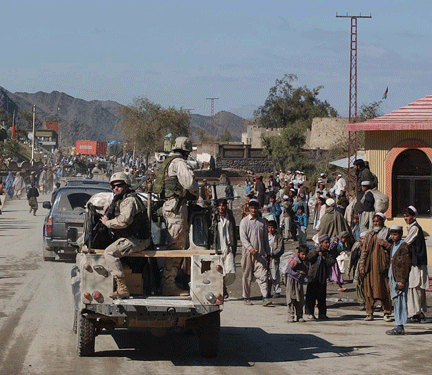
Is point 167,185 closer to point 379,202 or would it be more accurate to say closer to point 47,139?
point 379,202

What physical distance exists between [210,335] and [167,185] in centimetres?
184

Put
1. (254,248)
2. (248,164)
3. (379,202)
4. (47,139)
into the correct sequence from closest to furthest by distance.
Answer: (254,248), (379,202), (248,164), (47,139)

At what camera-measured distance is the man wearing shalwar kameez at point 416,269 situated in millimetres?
13562

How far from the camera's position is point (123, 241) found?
10.5 meters

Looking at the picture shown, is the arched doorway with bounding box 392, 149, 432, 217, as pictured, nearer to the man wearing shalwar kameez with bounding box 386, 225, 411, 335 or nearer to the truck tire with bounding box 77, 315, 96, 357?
the man wearing shalwar kameez with bounding box 386, 225, 411, 335

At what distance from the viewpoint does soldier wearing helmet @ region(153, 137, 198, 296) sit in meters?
10.9

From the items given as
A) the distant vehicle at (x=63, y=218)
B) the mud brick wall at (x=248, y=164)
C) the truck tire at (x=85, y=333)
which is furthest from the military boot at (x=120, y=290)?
the mud brick wall at (x=248, y=164)

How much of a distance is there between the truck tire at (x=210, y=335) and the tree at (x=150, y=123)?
2993 inches

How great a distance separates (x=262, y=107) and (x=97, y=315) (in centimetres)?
10920

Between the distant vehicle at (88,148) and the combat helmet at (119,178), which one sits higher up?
the distant vehicle at (88,148)

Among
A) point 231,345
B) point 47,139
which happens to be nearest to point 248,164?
point 231,345

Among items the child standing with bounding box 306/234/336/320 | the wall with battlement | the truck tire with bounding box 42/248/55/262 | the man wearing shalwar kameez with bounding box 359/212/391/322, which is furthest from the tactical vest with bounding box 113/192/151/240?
the wall with battlement

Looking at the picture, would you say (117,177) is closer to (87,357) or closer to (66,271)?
(87,357)

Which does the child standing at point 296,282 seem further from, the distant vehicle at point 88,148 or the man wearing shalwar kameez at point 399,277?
the distant vehicle at point 88,148
